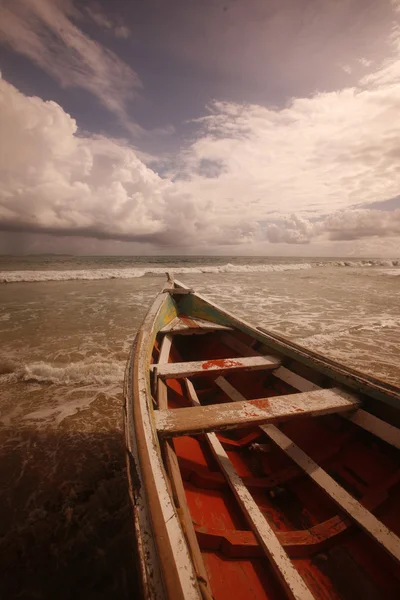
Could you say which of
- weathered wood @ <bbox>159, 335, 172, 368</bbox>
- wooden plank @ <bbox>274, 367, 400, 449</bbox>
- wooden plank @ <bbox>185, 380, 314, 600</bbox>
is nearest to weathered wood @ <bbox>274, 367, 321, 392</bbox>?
wooden plank @ <bbox>274, 367, 400, 449</bbox>

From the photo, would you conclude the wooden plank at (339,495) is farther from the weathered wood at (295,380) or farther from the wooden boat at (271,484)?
the weathered wood at (295,380)

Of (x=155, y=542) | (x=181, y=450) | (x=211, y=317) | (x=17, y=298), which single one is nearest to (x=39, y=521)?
(x=181, y=450)

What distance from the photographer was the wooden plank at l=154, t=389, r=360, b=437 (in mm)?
2006

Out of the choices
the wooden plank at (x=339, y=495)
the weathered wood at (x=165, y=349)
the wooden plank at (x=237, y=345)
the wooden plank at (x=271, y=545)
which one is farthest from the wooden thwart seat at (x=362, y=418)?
the weathered wood at (x=165, y=349)

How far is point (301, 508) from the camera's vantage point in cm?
232

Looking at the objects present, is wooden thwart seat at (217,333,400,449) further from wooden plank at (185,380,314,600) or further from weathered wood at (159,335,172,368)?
weathered wood at (159,335,172,368)

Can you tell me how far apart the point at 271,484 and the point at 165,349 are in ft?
8.03

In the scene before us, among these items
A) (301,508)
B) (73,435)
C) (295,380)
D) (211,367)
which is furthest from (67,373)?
(301,508)

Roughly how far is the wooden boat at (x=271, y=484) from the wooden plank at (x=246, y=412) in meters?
0.01

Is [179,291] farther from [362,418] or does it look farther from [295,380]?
[362,418]

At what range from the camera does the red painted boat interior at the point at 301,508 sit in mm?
1742

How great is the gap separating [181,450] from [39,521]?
182cm

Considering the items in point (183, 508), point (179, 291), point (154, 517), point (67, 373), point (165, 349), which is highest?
point (179, 291)

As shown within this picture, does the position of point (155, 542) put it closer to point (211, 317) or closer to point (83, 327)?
point (211, 317)
